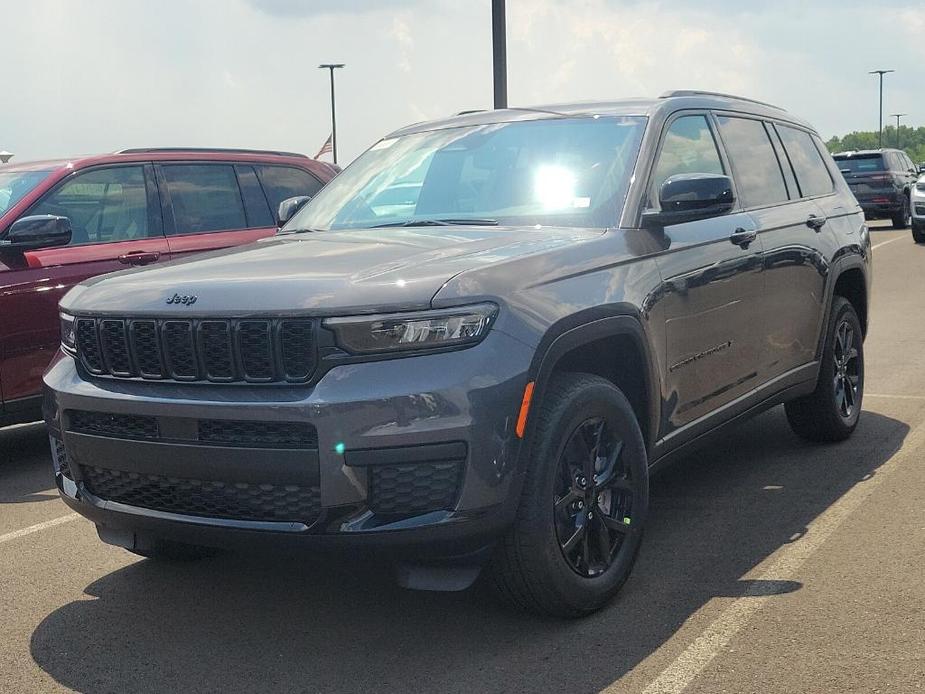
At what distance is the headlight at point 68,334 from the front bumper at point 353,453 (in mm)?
526

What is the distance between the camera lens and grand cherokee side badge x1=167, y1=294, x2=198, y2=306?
3.67m

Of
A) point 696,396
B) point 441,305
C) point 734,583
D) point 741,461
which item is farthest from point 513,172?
point 741,461

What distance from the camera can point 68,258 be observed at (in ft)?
23.1

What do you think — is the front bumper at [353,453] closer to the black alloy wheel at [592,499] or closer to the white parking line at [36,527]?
the black alloy wheel at [592,499]

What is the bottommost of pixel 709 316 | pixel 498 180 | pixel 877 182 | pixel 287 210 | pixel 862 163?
pixel 877 182

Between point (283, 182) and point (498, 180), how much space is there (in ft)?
13.5

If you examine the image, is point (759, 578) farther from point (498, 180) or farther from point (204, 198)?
point (204, 198)

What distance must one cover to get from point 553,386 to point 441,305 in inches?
22.7

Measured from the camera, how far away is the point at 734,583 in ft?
14.1

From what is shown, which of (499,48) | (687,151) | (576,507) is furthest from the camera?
(499,48)

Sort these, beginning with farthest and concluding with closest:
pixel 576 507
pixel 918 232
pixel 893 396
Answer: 1. pixel 918 232
2. pixel 893 396
3. pixel 576 507

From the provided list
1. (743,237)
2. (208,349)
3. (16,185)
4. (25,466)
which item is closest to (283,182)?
(16,185)

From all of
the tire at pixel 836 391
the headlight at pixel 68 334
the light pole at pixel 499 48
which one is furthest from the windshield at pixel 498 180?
the light pole at pixel 499 48

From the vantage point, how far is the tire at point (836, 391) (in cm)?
627
